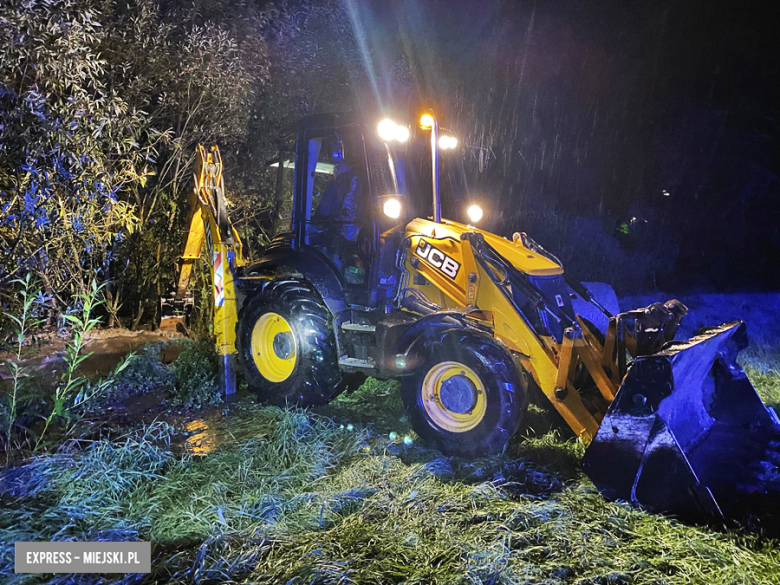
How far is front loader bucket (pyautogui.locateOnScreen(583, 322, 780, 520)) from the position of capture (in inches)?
125

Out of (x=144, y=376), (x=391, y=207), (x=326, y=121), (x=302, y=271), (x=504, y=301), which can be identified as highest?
(x=326, y=121)

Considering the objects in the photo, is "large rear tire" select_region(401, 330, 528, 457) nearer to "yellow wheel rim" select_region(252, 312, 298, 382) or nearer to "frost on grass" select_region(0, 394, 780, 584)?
"frost on grass" select_region(0, 394, 780, 584)

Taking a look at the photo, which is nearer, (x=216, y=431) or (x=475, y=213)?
(x=216, y=431)

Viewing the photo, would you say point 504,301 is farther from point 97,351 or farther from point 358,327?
point 97,351

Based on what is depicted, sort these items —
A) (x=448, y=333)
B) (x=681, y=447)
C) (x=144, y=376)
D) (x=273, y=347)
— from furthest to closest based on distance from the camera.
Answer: (x=144, y=376) < (x=273, y=347) < (x=448, y=333) < (x=681, y=447)

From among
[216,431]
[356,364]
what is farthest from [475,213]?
[216,431]

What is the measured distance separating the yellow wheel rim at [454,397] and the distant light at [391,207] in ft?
4.42

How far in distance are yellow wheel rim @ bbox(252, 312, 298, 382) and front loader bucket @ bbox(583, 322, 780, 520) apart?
3088mm

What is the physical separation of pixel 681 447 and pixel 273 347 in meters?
3.72

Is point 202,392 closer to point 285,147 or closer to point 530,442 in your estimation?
point 285,147

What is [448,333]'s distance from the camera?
4004 mm

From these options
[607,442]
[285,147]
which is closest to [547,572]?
[607,442]

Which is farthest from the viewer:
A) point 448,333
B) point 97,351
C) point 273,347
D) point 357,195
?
point 97,351

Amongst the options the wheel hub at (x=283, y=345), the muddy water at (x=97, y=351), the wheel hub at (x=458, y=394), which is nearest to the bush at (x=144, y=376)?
the muddy water at (x=97, y=351)
